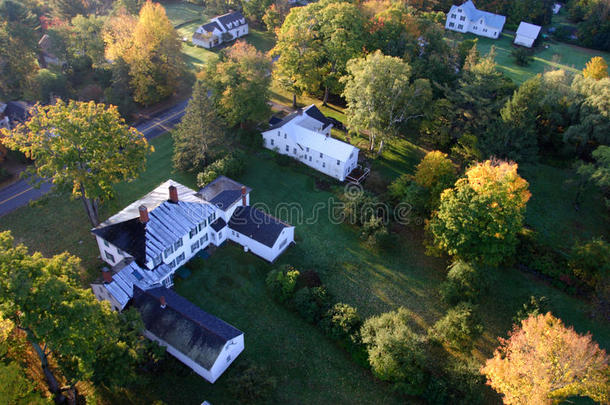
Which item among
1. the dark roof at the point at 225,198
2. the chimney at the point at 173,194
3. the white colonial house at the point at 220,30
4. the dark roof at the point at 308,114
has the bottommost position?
the dark roof at the point at 225,198

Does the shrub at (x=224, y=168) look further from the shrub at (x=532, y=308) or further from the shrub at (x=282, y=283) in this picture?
the shrub at (x=532, y=308)

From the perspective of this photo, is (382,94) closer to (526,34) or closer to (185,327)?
(185,327)

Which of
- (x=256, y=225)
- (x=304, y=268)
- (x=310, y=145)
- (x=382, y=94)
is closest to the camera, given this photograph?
(x=304, y=268)

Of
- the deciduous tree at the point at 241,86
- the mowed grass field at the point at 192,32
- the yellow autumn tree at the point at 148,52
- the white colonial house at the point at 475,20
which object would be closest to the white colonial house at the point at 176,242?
the deciduous tree at the point at 241,86

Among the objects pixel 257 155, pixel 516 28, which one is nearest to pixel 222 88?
pixel 257 155

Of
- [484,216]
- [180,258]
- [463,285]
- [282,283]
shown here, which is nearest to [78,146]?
[180,258]
